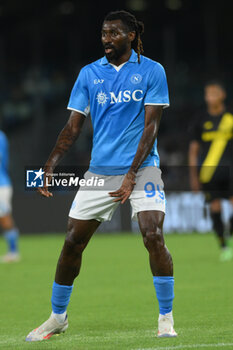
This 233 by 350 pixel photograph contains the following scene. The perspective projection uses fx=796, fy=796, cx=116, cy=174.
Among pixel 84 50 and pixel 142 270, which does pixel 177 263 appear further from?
pixel 84 50

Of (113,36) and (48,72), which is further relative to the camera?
(48,72)

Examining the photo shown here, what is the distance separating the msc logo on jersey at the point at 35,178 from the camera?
5.70 m

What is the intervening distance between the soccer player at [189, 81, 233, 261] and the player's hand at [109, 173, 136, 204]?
20.2 ft

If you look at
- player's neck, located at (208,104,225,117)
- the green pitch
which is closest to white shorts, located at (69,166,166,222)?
the green pitch

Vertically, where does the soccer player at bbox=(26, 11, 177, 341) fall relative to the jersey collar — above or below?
below

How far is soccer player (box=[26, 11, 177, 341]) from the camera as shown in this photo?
5.46m

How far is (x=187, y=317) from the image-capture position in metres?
6.53

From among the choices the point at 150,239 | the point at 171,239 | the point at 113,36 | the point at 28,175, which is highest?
the point at 113,36

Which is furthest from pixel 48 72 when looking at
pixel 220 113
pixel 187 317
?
pixel 187 317

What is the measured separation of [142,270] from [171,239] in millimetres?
6406

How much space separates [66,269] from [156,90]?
1420 mm

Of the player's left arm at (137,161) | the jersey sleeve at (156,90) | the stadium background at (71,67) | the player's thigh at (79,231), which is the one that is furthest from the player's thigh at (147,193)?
the stadium background at (71,67)

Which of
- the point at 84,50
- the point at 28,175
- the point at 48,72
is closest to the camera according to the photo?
the point at 28,175

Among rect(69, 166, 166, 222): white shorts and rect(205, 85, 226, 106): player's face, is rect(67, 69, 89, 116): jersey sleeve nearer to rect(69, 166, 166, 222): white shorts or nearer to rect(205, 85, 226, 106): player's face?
rect(69, 166, 166, 222): white shorts
